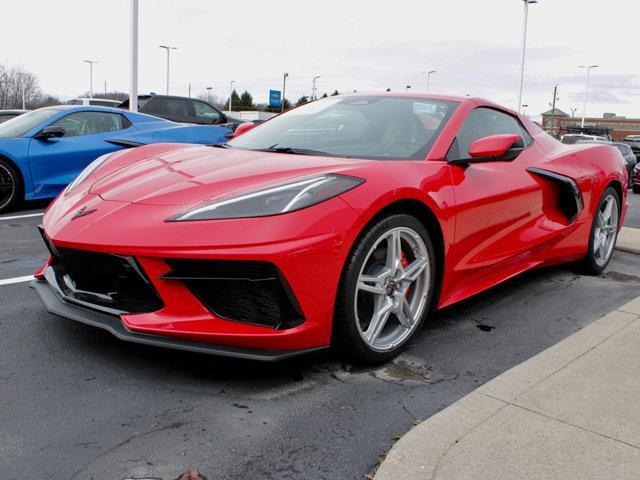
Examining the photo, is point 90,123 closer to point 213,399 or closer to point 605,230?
point 605,230

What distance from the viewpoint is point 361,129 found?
3434mm

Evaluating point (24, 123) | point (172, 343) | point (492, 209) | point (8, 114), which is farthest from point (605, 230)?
point (8, 114)

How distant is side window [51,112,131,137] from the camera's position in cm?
734

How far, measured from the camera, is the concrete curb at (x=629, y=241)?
5.66 meters

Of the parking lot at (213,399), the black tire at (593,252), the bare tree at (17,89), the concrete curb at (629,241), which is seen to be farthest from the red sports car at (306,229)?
the bare tree at (17,89)

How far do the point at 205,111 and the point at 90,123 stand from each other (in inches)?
326

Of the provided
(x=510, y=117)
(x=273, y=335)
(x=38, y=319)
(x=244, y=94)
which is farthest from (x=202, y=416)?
(x=244, y=94)

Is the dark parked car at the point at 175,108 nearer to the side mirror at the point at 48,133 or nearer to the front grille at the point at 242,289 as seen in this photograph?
the side mirror at the point at 48,133

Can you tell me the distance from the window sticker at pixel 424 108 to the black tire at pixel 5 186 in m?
4.99

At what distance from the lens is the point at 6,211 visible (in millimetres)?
6738

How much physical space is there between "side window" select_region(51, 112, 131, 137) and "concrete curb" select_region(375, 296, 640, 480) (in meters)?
6.35

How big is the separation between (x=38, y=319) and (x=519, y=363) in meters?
2.40

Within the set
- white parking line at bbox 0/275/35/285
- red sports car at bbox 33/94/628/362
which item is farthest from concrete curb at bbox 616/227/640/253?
white parking line at bbox 0/275/35/285

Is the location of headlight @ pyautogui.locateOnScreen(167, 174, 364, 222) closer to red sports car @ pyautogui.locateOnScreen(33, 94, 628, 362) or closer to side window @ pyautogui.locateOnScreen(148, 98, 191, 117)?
red sports car @ pyautogui.locateOnScreen(33, 94, 628, 362)
